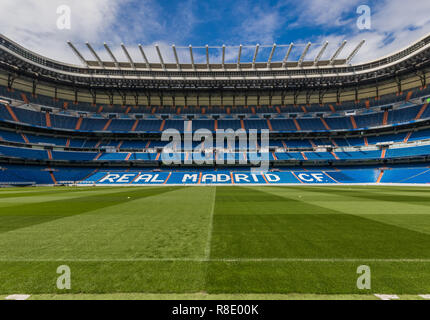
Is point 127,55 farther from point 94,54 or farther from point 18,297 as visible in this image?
point 18,297

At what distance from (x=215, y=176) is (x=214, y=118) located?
64.9 ft

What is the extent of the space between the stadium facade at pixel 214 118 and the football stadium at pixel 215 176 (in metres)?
0.33

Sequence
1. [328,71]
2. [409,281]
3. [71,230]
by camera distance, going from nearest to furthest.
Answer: [409,281] → [71,230] → [328,71]

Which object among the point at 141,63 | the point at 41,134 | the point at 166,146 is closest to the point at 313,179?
the point at 166,146

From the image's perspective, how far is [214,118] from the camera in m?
52.7

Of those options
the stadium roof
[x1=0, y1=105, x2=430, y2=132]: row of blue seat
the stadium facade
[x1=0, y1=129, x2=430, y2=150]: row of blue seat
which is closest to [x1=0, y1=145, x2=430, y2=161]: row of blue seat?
the stadium facade

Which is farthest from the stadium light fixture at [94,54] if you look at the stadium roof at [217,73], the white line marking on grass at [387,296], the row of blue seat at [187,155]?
the white line marking on grass at [387,296]

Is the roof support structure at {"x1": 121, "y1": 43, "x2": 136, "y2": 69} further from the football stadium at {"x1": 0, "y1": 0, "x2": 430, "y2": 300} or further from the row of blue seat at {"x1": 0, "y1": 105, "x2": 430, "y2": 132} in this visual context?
the row of blue seat at {"x1": 0, "y1": 105, "x2": 430, "y2": 132}

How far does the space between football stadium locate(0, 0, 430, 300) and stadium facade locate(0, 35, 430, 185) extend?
1.07ft

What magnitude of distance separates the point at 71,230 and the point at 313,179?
126ft

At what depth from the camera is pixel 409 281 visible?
9.72 feet

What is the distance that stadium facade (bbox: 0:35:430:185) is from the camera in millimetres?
37344

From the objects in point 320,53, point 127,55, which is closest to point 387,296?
point 127,55
